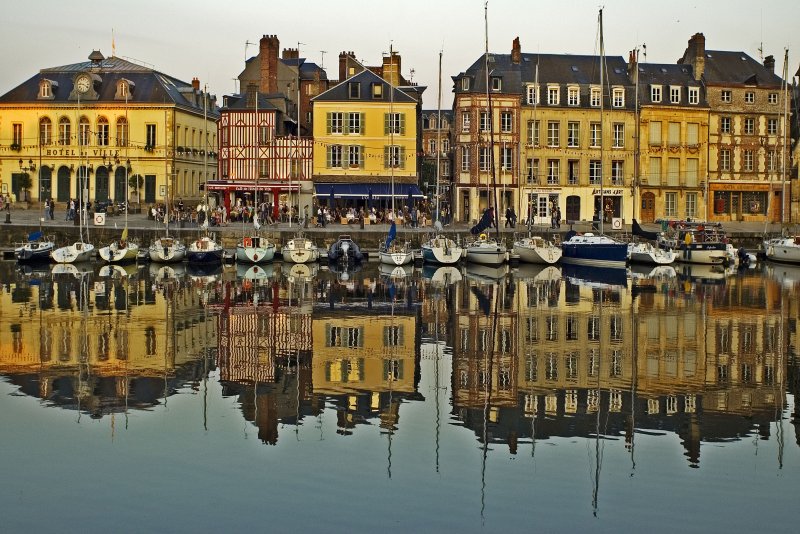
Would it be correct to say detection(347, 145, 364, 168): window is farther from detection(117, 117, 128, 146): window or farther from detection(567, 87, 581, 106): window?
detection(117, 117, 128, 146): window

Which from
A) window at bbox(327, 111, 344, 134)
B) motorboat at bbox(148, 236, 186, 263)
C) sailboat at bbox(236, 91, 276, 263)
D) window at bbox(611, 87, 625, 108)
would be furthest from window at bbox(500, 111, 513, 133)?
motorboat at bbox(148, 236, 186, 263)

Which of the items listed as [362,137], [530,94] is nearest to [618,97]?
[530,94]

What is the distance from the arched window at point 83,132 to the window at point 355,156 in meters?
15.7

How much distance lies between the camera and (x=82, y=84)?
→ 220 ft

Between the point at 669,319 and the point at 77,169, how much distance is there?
148 ft

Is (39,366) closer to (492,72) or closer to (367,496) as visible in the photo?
(367,496)

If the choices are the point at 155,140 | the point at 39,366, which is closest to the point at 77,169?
the point at 155,140

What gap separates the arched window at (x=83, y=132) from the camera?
67000 millimetres

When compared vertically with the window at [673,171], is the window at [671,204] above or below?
below

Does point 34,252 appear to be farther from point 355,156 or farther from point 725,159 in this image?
point 725,159

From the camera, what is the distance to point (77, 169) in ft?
220

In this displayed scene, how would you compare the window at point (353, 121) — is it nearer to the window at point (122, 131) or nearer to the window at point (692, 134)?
the window at point (122, 131)

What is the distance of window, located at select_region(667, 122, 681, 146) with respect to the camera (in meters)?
67.9

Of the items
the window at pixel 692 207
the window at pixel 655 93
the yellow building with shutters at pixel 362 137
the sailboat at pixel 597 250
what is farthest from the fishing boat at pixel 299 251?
the window at pixel 692 207
